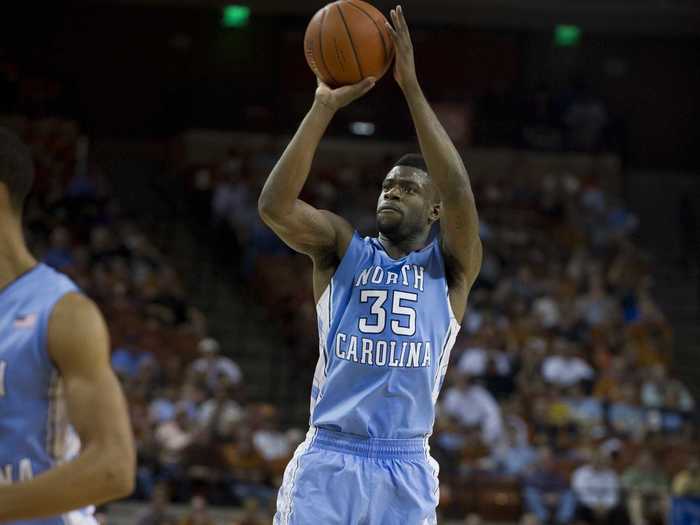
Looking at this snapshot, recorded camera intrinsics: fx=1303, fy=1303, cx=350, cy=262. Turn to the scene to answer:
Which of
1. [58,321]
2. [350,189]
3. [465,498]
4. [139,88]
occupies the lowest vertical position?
[465,498]

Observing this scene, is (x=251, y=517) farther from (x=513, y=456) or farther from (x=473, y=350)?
(x=473, y=350)

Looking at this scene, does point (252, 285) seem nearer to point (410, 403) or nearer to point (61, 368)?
point (410, 403)

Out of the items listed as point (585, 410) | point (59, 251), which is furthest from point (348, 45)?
point (59, 251)

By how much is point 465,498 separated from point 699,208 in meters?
10.1

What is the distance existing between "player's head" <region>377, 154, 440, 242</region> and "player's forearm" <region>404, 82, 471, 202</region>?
0.60 ft

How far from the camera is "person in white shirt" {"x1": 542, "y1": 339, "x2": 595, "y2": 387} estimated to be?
1355 cm

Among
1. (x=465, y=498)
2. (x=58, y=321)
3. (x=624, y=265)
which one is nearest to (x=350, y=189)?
(x=624, y=265)

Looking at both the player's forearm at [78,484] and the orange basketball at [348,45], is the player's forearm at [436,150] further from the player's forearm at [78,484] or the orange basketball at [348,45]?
the player's forearm at [78,484]

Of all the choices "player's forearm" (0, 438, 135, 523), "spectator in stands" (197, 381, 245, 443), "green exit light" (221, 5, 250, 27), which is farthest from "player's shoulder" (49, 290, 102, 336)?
"green exit light" (221, 5, 250, 27)

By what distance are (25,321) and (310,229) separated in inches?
76.9

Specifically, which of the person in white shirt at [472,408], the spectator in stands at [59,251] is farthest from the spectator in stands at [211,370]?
the person in white shirt at [472,408]

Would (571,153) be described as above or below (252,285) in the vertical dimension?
above

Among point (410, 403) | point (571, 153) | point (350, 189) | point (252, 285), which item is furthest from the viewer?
point (571, 153)

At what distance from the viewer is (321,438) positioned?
15.6 ft
